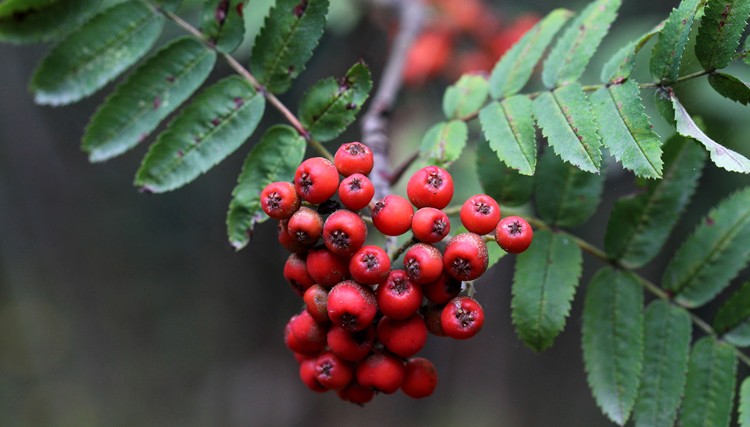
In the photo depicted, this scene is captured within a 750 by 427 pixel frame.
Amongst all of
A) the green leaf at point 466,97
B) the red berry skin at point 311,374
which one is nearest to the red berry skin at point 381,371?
the red berry skin at point 311,374

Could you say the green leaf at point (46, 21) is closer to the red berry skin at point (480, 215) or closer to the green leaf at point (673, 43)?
the red berry skin at point (480, 215)

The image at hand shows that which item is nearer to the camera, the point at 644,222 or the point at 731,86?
the point at 731,86

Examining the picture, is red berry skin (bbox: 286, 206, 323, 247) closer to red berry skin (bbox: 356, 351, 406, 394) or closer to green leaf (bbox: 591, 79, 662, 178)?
red berry skin (bbox: 356, 351, 406, 394)

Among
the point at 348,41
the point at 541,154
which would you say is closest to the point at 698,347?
the point at 541,154

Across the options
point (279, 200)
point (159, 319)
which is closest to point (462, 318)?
point (279, 200)

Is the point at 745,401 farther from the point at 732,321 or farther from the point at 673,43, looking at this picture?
the point at 673,43

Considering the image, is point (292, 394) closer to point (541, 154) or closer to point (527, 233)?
point (541, 154)
